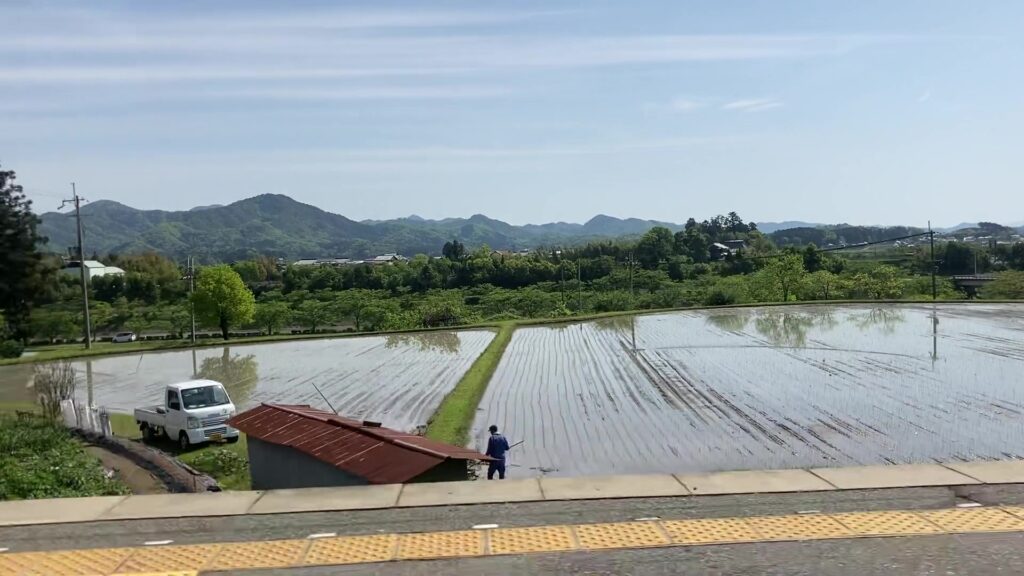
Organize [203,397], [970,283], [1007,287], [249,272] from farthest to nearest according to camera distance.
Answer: [249,272], [970,283], [1007,287], [203,397]

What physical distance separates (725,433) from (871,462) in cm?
A: 329

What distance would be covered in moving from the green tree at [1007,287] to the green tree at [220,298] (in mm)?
50255

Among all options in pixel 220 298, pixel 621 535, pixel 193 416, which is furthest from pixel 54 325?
pixel 621 535

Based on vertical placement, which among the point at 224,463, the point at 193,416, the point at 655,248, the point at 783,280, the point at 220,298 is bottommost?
the point at 224,463

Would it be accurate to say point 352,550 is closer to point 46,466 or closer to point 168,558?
point 168,558

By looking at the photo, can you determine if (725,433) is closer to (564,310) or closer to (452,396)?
(452,396)

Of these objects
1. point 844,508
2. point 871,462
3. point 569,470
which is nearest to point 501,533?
point 844,508

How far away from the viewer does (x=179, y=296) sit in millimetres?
80250

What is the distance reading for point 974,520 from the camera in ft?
20.3

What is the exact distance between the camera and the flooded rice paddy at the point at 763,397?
46.5ft

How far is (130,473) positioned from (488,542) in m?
10.4

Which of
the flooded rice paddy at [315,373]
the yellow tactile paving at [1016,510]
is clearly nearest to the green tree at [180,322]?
the flooded rice paddy at [315,373]

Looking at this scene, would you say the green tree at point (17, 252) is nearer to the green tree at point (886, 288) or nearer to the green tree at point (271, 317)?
the green tree at point (271, 317)

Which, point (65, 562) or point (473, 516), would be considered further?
point (473, 516)
